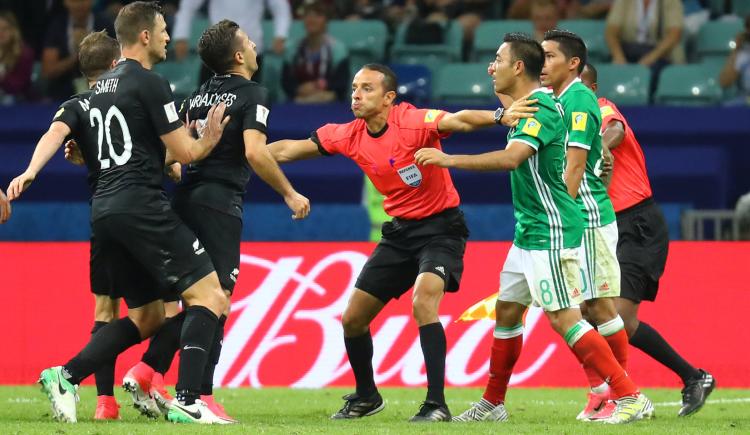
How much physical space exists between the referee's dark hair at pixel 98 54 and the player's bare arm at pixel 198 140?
93cm

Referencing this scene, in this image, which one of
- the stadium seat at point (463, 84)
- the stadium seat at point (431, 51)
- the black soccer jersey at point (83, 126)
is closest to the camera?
the black soccer jersey at point (83, 126)

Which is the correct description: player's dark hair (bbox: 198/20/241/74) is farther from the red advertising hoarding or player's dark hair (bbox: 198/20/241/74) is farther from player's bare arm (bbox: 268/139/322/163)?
the red advertising hoarding

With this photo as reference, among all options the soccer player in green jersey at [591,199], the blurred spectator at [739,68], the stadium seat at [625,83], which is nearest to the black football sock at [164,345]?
the soccer player in green jersey at [591,199]

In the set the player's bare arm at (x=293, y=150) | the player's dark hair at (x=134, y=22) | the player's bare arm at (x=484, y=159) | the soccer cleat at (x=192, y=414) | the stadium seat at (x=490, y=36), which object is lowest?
the soccer cleat at (x=192, y=414)

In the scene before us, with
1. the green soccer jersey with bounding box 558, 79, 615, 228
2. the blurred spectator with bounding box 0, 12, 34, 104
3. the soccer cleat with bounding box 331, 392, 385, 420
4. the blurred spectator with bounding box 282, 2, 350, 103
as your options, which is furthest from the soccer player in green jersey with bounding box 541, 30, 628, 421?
the blurred spectator with bounding box 0, 12, 34, 104

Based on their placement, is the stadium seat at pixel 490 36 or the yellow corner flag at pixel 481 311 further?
the stadium seat at pixel 490 36

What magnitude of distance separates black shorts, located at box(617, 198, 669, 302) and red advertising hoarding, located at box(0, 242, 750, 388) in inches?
72.7

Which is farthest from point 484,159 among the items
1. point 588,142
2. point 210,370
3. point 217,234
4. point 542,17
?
point 542,17

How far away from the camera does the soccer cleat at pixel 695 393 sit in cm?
866

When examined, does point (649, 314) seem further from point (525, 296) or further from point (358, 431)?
point (358, 431)

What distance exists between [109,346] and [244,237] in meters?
5.69

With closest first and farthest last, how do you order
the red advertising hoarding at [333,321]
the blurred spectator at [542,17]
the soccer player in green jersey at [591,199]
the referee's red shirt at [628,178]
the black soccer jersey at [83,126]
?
the black soccer jersey at [83,126] → the soccer player in green jersey at [591,199] → the referee's red shirt at [628,178] → the red advertising hoarding at [333,321] → the blurred spectator at [542,17]

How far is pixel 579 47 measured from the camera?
8250mm

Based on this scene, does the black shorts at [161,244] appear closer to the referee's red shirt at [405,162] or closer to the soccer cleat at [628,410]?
the referee's red shirt at [405,162]
